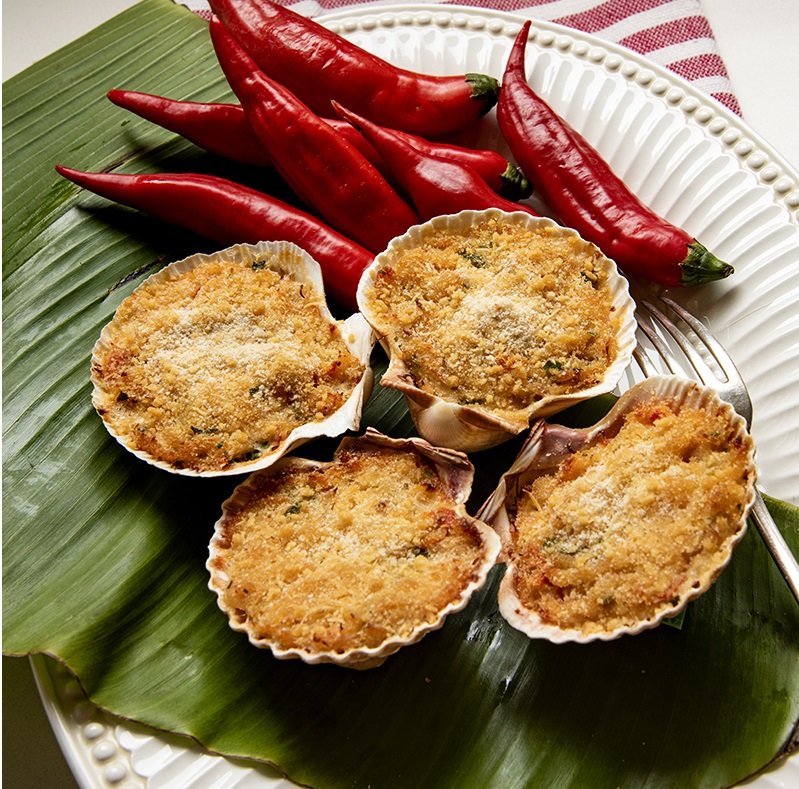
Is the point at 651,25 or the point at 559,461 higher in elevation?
the point at 651,25

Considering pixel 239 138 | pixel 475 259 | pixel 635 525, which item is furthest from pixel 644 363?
pixel 239 138

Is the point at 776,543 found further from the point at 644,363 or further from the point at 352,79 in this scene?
the point at 352,79

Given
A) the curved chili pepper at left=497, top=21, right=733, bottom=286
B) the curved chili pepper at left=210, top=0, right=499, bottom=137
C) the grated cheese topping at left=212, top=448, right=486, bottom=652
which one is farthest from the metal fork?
the curved chili pepper at left=210, top=0, right=499, bottom=137

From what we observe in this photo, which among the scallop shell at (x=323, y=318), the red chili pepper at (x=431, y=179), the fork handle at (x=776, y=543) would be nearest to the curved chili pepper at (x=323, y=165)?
the red chili pepper at (x=431, y=179)

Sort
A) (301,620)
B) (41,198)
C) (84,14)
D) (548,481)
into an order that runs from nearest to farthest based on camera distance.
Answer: (301,620) < (548,481) < (41,198) < (84,14)

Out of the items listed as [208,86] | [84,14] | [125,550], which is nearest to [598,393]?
[125,550]

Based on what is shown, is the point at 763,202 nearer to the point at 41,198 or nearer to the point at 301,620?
the point at 301,620

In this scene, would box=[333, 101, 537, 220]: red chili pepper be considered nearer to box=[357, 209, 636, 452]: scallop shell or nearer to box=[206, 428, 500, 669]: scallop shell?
box=[357, 209, 636, 452]: scallop shell
